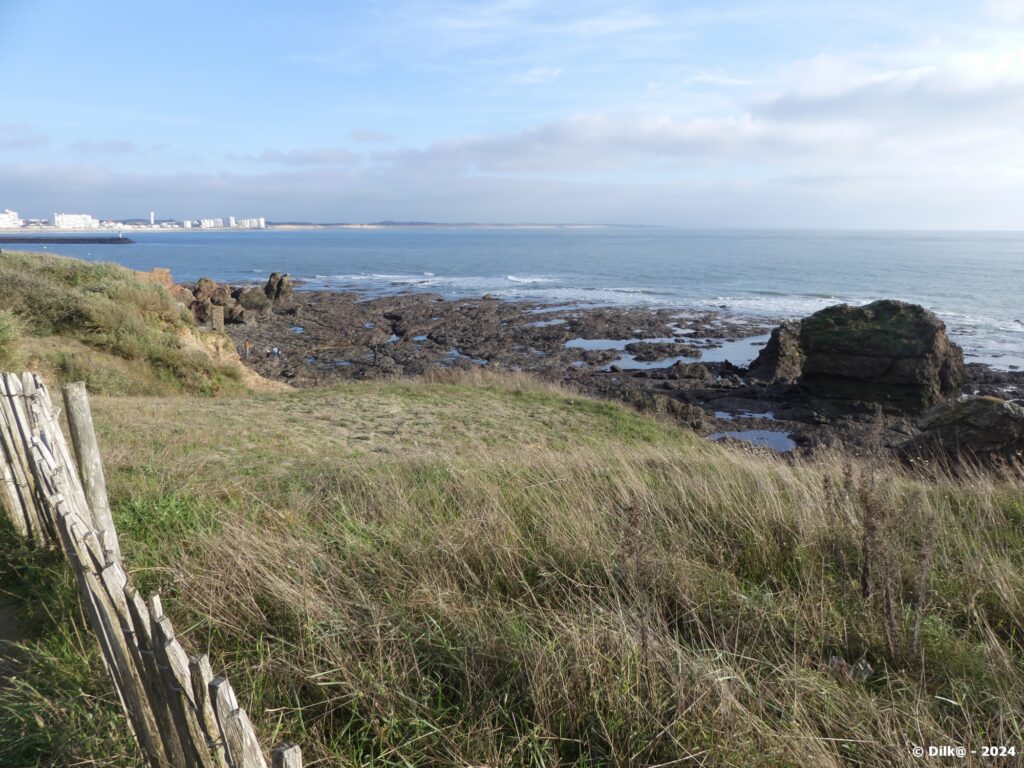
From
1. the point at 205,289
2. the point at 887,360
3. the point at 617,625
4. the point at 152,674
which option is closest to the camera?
the point at 152,674

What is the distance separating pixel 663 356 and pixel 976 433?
78.9ft

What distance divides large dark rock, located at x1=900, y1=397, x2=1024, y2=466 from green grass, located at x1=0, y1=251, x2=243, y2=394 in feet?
54.5

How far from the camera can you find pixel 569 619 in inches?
122

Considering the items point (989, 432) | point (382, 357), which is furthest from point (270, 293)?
point (989, 432)

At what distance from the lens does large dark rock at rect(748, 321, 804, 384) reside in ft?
91.4

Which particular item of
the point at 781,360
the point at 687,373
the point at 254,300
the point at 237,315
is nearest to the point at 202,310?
the point at 237,315

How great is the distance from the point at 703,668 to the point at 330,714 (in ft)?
5.19

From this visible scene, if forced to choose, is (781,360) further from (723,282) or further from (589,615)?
(723,282)

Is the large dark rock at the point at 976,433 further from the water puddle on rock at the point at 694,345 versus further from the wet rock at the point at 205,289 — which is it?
the wet rock at the point at 205,289

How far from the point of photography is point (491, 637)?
2.97 m

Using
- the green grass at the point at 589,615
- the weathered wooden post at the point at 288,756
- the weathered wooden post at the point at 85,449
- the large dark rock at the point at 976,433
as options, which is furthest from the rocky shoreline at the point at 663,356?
the weathered wooden post at the point at 85,449

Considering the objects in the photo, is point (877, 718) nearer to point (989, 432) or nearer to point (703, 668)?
point (703, 668)

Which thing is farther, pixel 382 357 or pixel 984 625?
pixel 382 357

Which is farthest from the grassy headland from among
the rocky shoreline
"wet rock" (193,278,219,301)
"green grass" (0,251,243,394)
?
"wet rock" (193,278,219,301)
